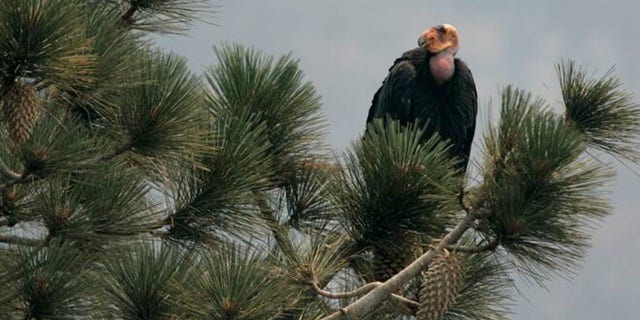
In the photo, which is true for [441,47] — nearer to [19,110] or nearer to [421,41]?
[421,41]

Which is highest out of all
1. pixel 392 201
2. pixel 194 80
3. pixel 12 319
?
pixel 194 80

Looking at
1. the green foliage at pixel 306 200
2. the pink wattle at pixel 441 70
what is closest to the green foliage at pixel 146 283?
the green foliage at pixel 306 200

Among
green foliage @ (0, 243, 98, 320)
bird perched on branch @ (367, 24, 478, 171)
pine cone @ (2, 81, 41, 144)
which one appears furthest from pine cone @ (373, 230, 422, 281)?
bird perched on branch @ (367, 24, 478, 171)

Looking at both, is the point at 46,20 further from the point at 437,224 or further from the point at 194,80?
the point at 437,224

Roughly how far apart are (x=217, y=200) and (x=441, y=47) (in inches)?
89.8

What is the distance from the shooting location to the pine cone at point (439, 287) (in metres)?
4.29

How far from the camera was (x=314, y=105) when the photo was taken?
6188 mm

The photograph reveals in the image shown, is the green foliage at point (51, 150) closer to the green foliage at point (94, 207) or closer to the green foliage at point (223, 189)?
the green foliage at point (94, 207)

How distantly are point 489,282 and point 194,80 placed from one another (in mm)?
1172

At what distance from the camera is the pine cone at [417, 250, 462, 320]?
429 centimetres

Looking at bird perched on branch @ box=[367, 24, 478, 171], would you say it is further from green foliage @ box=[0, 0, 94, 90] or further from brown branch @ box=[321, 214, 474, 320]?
green foliage @ box=[0, 0, 94, 90]

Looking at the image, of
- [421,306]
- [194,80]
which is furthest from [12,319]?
[421,306]

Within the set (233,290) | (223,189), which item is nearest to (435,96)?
(223,189)

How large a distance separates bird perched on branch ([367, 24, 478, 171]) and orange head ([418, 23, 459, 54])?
1 cm
